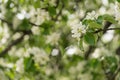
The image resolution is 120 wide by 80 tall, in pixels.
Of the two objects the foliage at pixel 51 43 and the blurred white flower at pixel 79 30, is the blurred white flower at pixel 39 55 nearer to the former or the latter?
the foliage at pixel 51 43

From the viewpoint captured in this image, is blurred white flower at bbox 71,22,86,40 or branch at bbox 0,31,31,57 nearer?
blurred white flower at bbox 71,22,86,40

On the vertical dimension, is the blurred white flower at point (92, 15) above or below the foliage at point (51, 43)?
above

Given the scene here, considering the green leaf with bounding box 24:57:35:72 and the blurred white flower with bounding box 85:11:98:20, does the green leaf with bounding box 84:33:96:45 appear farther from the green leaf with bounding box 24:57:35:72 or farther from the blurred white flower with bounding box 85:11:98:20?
the green leaf with bounding box 24:57:35:72

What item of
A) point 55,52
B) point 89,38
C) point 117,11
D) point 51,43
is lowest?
point 55,52

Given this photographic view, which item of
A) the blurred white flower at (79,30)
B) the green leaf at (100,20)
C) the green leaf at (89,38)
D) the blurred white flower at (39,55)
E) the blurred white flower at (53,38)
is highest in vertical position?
the green leaf at (100,20)

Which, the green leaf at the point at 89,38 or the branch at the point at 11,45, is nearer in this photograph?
the green leaf at the point at 89,38

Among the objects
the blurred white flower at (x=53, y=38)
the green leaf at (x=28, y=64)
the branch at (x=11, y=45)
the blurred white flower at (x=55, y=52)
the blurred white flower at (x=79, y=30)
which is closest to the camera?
the blurred white flower at (x=79, y=30)

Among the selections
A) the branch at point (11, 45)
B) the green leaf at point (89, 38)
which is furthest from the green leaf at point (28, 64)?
the green leaf at point (89, 38)

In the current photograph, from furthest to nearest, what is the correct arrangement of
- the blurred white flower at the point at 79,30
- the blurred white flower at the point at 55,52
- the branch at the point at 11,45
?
the branch at the point at 11,45
the blurred white flower at the point at 55,52
the blurred white flower at the point at 79,30

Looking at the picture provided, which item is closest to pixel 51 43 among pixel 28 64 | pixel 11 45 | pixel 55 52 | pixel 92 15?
pixel 55 52

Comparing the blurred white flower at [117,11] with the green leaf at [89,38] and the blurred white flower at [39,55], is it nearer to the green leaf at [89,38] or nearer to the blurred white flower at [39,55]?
the green leaf at [89,38]

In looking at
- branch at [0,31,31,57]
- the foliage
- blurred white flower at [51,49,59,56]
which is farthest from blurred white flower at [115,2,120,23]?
branch at [0,31,31,57]

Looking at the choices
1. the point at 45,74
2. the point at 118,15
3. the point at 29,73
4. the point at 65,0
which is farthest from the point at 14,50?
the point at 118,15

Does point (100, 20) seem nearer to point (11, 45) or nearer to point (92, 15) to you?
point (92, 15)
